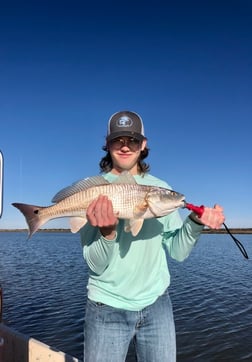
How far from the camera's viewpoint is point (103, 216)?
11.2 ft

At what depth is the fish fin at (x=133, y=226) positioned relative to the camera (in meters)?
3.54

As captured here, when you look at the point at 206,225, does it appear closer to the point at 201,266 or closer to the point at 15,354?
the point at 15,354

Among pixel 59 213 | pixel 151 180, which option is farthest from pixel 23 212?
pixel 151 180

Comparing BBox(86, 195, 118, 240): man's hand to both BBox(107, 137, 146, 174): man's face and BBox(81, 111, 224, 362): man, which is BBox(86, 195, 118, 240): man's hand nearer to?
BBox(81, 111, 224, 362): man

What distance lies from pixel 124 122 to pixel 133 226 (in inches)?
44.5

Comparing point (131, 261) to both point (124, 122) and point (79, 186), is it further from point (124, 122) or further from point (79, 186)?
point (124, 122)

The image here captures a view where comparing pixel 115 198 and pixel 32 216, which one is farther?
pixel 32 216

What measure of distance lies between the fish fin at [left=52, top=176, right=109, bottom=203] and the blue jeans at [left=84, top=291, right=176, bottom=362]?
3.65 ft

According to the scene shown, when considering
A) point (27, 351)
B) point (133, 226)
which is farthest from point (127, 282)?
point (27, 351)

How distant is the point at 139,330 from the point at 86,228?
43.7 inches

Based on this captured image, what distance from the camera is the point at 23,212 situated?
4113 millimetres

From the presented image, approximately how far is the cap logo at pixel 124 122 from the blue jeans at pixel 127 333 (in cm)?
179

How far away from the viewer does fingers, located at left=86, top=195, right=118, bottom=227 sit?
3.40 m

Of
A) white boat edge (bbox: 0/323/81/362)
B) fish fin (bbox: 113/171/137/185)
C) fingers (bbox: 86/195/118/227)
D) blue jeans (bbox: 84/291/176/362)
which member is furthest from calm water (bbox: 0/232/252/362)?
fingers (bbox: 86/195/118/227)
